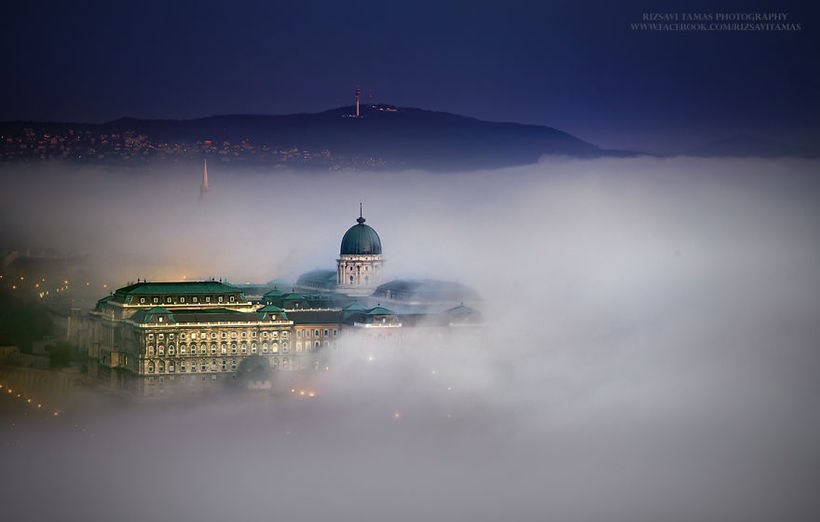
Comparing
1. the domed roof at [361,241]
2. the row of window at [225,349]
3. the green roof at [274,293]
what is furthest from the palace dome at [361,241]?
the row of window at [225,349]

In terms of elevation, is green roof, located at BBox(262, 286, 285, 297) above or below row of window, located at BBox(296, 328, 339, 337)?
above

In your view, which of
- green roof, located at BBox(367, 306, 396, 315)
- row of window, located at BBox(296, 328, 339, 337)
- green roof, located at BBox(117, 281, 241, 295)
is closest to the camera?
green roof, located at BBox(117, 281, 241, 295)

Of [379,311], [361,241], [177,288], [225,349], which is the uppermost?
[361,241]

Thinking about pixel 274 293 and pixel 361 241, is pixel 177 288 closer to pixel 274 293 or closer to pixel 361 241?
pixel 274 293

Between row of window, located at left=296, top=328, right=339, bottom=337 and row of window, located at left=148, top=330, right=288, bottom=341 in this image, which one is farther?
row of window, located at left=296, top=328, right=339, bottom=337

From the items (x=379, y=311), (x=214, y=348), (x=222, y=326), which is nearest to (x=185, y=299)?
(x=222, y=326)

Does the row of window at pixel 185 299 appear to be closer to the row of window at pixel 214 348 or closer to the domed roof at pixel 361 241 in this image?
the row of window at pixel 214 348

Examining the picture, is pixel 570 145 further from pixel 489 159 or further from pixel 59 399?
pixel 59 399

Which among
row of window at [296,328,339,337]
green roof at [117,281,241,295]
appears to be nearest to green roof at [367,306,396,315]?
row of window at [296,328,339,337]

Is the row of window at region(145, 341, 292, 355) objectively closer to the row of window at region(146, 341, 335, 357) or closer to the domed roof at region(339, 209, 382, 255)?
the row of window at region(146, 341, 335, 357)
